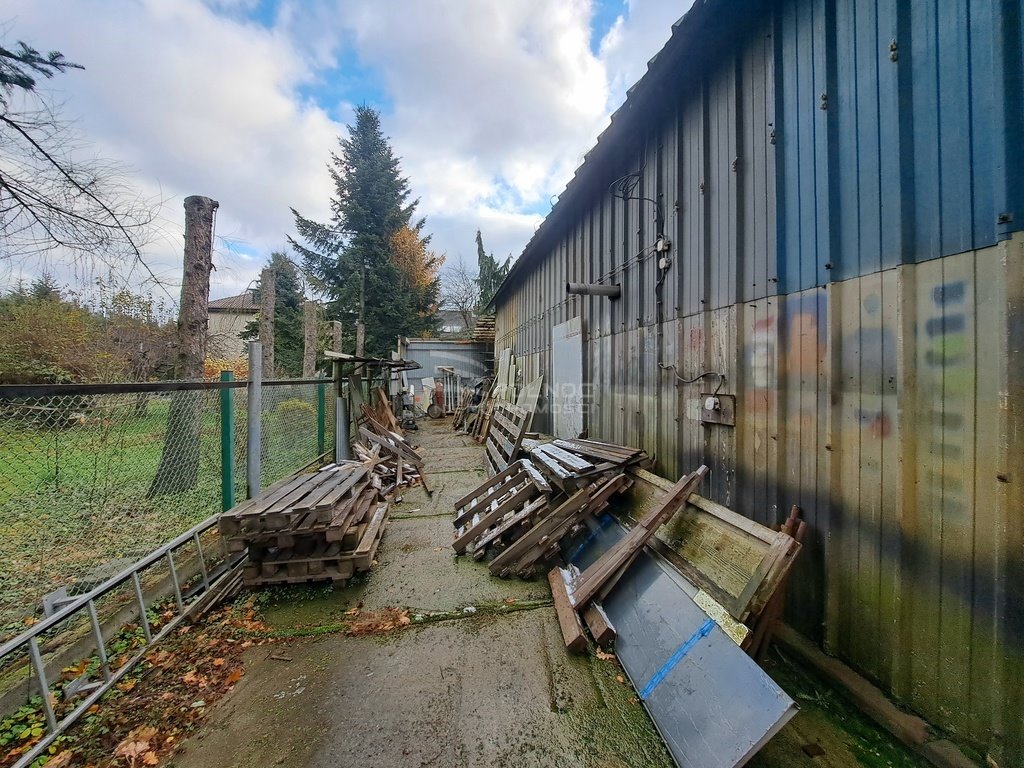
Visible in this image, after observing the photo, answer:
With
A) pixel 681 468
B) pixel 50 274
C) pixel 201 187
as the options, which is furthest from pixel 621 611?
pixel 201 187

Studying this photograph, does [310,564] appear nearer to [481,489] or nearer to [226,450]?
[226,450]

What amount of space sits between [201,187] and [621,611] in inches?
278

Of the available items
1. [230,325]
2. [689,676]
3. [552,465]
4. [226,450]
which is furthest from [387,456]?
[230,325]

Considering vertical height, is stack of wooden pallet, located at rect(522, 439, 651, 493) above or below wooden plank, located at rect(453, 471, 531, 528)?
above

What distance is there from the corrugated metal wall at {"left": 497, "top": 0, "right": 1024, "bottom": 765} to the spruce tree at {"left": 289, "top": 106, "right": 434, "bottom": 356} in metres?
17.9

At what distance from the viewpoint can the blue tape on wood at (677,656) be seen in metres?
1.94

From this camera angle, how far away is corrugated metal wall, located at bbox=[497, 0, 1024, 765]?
4.69 feet

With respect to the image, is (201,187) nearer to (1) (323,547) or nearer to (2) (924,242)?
(1) (323,547)

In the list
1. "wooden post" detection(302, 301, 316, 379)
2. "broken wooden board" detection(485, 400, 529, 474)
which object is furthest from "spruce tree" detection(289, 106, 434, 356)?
"broken wooden board" detection(485, 400, 529, 474)

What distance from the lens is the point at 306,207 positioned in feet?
62.1

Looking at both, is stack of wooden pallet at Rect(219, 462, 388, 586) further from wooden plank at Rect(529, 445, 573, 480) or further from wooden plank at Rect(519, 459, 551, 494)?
wooden plank at Rect(529, 445, 573, 480)

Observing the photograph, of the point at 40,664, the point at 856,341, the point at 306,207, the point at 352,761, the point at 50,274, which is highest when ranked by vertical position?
the point at 306,207

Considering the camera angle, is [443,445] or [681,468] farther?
[443,445]

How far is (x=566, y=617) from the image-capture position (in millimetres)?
2568
